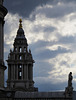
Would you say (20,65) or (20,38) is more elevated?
(20,38)

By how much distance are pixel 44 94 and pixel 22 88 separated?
71893mm

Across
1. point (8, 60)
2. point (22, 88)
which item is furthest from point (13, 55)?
point (22, 88)

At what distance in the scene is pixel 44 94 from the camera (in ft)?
219

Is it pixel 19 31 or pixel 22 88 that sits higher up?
pixel 19 31

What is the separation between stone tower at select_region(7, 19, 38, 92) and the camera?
14138cm

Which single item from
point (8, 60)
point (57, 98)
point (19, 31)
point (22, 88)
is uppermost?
point (19, 31)

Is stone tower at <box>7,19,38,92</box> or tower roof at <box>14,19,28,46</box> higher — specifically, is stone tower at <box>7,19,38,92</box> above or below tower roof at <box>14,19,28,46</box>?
below

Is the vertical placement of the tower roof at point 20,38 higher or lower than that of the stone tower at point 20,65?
higher

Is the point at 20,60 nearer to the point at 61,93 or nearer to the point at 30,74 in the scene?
the point at 30,74

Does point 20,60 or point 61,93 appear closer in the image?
point 61,93

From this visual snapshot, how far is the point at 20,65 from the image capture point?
472ft

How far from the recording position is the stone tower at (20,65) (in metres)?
141

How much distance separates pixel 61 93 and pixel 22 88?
7219 cm

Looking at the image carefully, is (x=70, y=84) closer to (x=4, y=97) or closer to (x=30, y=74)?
(x=4, y=97)
